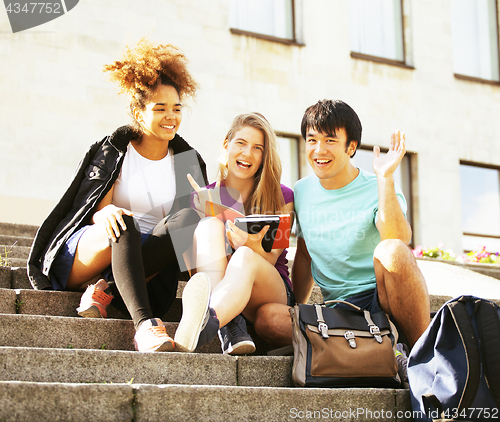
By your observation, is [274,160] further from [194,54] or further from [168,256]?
[194,54]

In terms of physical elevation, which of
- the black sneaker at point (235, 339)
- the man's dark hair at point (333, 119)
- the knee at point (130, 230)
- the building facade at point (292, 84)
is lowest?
the black sneaker at point (235, 339)

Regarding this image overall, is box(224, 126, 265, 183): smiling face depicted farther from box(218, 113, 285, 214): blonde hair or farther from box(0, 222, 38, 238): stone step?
box(0, 222, 38, 238): stone step

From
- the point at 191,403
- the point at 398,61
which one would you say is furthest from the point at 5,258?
the point at 398,61

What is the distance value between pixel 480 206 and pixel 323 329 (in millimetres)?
8455

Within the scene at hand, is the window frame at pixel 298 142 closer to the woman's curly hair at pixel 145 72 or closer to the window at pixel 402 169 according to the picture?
the window at pixel 402 169

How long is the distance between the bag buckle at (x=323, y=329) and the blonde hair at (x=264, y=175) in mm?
909

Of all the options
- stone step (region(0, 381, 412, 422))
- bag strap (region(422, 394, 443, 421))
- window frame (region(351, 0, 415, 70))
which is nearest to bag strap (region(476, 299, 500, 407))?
bag strap (region(422, 394, 443, 421))

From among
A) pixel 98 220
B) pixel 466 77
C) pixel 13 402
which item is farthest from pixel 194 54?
pixel 13 402

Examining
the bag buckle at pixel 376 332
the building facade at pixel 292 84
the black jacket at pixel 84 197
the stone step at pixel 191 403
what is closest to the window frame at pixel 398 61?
the building facade at pixel 292 84

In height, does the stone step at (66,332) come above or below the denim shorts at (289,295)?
below

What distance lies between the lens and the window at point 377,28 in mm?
9602

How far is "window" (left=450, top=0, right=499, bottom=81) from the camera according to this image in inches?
405

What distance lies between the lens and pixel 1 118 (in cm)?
704

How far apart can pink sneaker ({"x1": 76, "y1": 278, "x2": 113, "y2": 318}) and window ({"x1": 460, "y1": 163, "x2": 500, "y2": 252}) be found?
26.4ft
